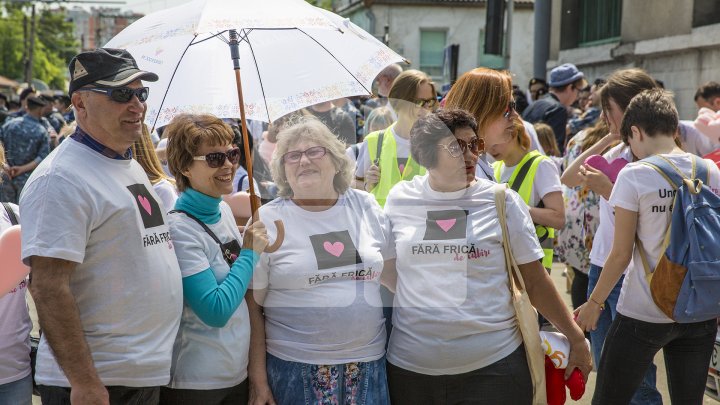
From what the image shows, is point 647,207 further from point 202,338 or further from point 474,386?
point 202,338

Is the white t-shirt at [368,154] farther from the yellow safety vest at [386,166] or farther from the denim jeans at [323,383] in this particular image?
the denim jeans at [323,383]

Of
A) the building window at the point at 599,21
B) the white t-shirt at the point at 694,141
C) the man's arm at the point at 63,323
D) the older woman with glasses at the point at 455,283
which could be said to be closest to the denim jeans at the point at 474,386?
the older woman with glasses at the point at 455,283

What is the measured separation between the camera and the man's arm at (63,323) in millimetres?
2428

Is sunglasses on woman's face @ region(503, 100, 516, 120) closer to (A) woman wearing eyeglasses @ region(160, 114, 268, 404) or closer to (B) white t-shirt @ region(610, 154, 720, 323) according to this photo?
(B) white t-shirt @ region(610, 154, 720, 323)

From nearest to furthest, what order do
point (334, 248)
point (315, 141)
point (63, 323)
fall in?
point (63, 323), point (334, 248), point (315, 141)

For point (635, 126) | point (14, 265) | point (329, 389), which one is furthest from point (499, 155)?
point (14, 265)

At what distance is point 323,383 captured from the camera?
2.90m

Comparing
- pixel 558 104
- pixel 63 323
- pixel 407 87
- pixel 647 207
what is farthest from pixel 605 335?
pixel 558 104

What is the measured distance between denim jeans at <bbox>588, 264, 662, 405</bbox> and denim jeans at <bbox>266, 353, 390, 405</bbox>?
145 centimetres

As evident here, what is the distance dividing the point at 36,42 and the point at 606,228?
80767mm

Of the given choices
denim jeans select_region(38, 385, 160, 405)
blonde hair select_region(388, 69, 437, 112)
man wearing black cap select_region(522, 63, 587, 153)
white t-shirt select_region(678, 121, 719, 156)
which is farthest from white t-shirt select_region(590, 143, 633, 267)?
man wearing black cap select_region(522, 63, 587, 153)

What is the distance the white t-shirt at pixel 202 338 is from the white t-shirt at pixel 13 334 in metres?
0.73

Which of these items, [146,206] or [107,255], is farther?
[146,206]

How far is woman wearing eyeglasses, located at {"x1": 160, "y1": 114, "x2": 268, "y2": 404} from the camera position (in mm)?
2795
